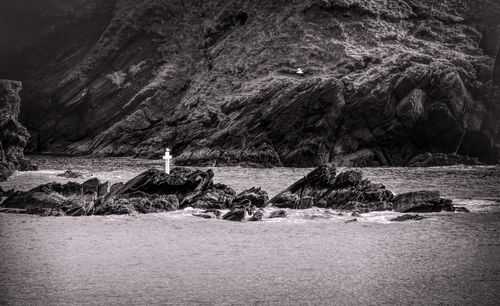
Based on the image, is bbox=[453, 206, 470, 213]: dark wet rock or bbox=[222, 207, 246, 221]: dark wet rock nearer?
bbox=[222, 207, 246, 221]: dark wet rock

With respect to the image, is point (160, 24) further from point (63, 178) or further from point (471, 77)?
point (63, 178)

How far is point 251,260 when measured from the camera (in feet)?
49.3

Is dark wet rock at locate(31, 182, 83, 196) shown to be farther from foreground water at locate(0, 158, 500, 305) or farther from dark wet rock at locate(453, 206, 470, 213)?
dark wet rock at locate(453, 206, 470, 213)

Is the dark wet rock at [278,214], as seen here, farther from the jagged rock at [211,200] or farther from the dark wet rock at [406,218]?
the dark wet rock at [406,218]

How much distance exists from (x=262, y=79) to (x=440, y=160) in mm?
25232

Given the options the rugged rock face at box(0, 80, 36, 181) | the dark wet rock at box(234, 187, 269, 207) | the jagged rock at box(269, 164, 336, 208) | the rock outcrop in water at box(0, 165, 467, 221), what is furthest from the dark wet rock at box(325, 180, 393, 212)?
the rugged rock face at box(0, 80, 36, 181)

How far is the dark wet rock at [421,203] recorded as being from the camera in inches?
955

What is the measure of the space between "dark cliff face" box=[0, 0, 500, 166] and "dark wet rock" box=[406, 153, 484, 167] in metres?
1.90

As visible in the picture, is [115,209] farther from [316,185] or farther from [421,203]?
[421,203]

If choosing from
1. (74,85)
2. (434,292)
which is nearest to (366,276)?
(434,292)

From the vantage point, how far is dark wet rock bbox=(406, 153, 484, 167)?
188 ft

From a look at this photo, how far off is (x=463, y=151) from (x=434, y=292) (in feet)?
178

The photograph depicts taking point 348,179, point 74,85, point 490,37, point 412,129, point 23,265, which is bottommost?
point 23,265

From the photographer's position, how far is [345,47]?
244 ft
